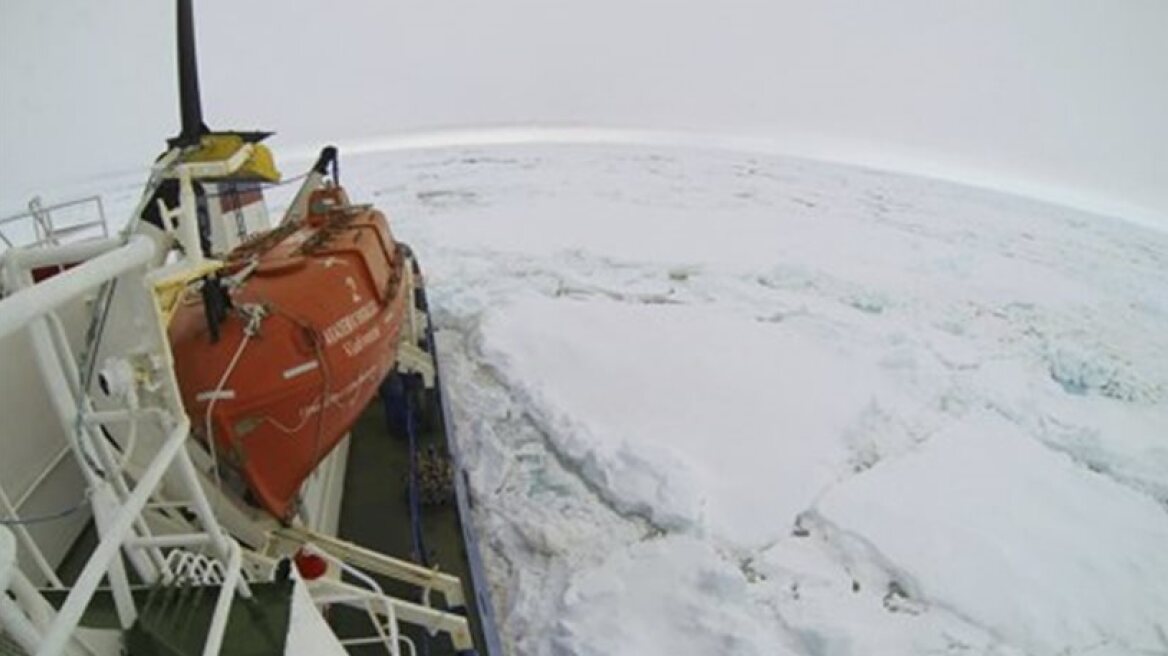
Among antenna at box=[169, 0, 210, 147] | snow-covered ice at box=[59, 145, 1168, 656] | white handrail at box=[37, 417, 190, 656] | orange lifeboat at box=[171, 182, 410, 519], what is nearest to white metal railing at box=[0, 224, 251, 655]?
Answer: white handrail at box=[37, 417, 190, 656]

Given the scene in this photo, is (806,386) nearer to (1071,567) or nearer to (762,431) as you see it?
(762,431)

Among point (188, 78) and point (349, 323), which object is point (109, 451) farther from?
point (188, 78)

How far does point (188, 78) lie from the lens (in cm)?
203

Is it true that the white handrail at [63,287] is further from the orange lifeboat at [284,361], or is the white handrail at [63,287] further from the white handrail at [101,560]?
the orange lifeboat at [284,361]

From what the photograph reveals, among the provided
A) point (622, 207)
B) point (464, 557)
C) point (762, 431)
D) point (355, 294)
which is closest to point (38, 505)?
point (355, 294)

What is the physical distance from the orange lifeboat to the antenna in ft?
1.23

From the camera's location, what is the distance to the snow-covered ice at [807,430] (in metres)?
2.33

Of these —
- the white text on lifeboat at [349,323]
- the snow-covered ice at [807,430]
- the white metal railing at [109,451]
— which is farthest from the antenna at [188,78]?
the snow-covered ice at [807,430]

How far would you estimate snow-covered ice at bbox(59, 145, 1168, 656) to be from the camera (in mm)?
2334

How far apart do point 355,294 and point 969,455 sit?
2697mm

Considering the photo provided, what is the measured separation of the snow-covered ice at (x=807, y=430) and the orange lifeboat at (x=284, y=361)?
3.13ft

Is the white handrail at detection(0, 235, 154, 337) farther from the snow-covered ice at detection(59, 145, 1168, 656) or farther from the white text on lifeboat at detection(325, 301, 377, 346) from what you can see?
the snow-covered ice at detection(59, 145, 1168, 656)

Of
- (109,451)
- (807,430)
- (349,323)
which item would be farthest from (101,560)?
(807,430)

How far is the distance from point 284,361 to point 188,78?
996mm
